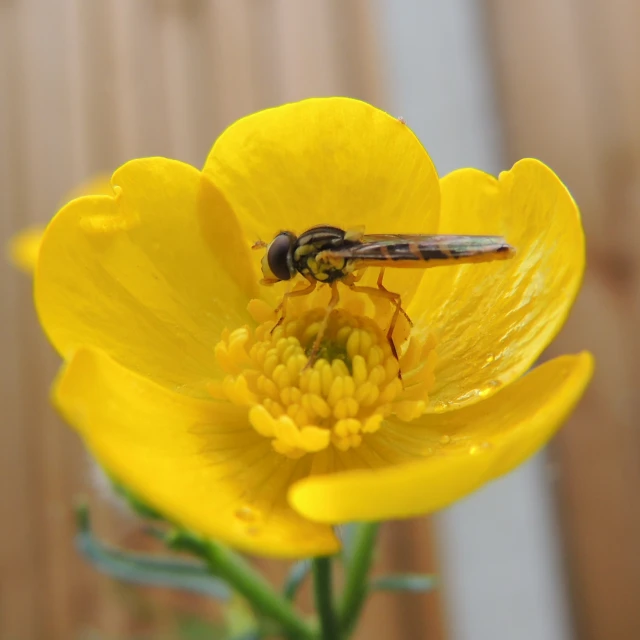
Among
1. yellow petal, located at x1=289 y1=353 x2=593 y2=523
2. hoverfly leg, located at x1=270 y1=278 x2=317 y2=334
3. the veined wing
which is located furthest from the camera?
hoverfly leg, located at x1=270 y1=278 x2=317 y2=334

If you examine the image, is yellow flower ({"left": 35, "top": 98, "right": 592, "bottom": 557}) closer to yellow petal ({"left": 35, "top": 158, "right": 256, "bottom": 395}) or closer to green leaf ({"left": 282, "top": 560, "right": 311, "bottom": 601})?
yellow petal ({"left": 35, "top": 158, "right": 256, "bottom": 395})

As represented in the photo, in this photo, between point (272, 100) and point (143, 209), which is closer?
point (143, 209)

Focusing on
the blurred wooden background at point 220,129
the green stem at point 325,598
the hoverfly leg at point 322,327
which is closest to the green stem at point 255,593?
the green stem at point 325,598

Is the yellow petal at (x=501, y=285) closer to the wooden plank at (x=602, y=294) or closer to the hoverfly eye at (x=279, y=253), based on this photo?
the hoverfly eye at (x=279, y=253)

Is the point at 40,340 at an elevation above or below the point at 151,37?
below

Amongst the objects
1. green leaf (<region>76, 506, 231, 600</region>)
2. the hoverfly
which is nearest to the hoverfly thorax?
the hoverfly

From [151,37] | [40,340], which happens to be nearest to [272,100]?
[151,37]

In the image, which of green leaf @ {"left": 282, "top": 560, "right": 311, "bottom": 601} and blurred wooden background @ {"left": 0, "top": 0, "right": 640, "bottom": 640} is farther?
blurred wooden background @ {"left": 0, "top": 0, "right": 640, "bottom": 640}

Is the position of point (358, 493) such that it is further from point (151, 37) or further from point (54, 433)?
point (151, 37)

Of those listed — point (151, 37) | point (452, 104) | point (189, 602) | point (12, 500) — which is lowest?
point (189, 602)
